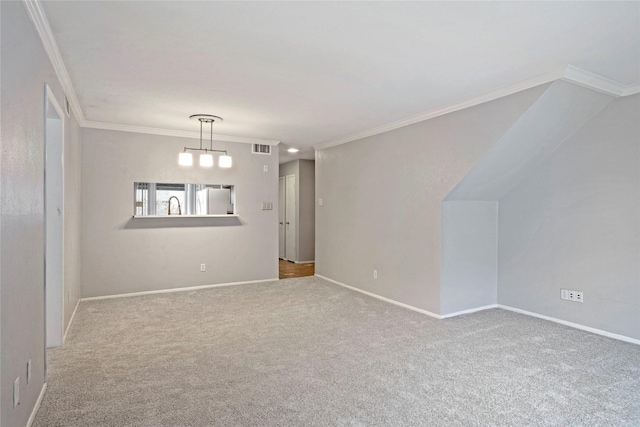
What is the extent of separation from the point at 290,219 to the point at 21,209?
6902 mm

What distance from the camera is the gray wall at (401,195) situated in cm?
393

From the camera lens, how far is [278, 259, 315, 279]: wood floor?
695 centimetres

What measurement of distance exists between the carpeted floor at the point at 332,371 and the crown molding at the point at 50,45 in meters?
2.33

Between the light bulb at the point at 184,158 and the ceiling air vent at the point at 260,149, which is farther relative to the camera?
the ceiling air vent at the point at 260,149

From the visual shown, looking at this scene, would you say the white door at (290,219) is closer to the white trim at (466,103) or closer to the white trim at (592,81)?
the white trim at (466,103)

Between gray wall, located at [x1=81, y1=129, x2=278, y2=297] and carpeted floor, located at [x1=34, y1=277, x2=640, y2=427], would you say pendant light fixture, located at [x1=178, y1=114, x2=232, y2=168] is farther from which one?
carpeted floor, located at [x1=34, y1=277, x2=640, y2=427]

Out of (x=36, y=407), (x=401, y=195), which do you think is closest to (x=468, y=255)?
(x=401, y=195)

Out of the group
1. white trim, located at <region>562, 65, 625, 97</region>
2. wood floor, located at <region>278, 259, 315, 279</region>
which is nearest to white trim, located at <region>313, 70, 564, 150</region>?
white trim, located at <region>562, 65, 625, 97</region>

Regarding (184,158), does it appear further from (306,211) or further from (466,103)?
(306,211)

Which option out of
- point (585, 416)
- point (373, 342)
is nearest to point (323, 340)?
point (373, 342)

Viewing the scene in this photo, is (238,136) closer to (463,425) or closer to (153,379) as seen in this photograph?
(153,379)

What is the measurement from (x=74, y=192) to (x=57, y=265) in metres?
1.21

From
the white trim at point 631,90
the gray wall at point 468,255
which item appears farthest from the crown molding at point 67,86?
the white trim at point 631,90

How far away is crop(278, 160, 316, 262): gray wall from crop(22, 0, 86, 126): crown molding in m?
4.98
